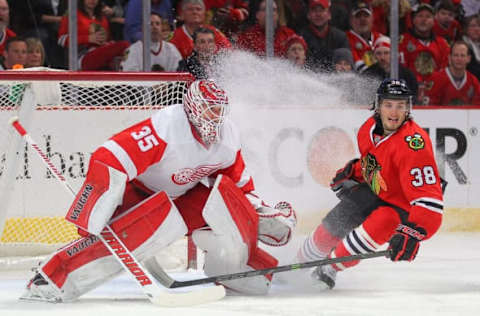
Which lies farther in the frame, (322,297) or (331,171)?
(331,171)

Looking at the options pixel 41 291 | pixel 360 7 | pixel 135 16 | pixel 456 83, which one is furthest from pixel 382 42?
pixel 41 291

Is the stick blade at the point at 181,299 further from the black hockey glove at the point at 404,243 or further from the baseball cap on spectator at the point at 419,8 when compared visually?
the baseball cap on spectator at the point at 419,8

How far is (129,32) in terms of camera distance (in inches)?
208

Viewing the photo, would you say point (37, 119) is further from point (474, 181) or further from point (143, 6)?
point (474, 181)

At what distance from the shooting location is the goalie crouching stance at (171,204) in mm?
3326

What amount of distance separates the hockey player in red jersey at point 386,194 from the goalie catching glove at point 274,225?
0.51ft

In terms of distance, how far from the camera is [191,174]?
355 cm

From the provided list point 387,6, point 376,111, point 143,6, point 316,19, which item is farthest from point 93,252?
point 387,6

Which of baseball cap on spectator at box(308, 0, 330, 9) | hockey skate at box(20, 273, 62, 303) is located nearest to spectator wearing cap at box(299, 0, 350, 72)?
baseball cap on spectator at box(308, 0, 330, 9)

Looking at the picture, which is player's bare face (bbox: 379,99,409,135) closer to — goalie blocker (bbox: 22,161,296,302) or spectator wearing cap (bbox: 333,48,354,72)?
goalie blocker (bbox: 22,161,296,302)

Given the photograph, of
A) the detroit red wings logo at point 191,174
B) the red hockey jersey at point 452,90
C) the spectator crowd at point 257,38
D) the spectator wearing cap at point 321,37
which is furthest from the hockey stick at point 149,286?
the red hockey jersey at point 452,90

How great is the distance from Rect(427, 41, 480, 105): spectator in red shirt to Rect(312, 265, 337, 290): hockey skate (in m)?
2.17

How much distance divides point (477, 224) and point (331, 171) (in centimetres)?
85

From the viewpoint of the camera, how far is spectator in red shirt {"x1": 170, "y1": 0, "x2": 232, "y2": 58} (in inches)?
210
